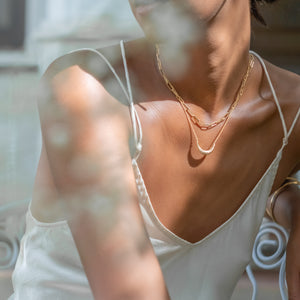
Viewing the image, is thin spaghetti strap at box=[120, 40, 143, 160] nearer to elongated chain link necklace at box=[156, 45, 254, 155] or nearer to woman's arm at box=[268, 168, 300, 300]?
elongated chain link necklace at box=[156, 45, 254, 155]

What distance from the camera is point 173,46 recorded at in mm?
870

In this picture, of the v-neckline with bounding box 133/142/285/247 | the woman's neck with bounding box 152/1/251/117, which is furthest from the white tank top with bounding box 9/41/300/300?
the woman's neck with bounding box 152/1/251/117

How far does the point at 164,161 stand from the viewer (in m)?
0.89

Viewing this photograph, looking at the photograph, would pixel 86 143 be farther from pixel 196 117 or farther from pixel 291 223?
pixel 291 223

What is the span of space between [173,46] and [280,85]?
0.94ft

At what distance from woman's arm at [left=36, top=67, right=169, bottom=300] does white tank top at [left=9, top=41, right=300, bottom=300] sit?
0.07m

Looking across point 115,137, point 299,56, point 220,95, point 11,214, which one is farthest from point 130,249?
point 299,56

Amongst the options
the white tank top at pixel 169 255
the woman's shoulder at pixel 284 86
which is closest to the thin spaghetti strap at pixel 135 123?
the white tank top at pixel 169 255

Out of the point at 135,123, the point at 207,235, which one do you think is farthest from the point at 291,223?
the point at 135,123

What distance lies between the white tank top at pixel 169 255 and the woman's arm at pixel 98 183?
0.07 m

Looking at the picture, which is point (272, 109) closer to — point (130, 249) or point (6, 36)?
point (130, 249)

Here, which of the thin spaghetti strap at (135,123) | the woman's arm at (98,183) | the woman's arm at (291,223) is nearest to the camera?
the woman's arm at (98,183)

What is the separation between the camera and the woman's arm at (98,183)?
70cm

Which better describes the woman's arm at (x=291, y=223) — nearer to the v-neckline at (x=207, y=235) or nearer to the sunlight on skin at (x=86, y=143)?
the v-neckline at (x=207, y=235)
